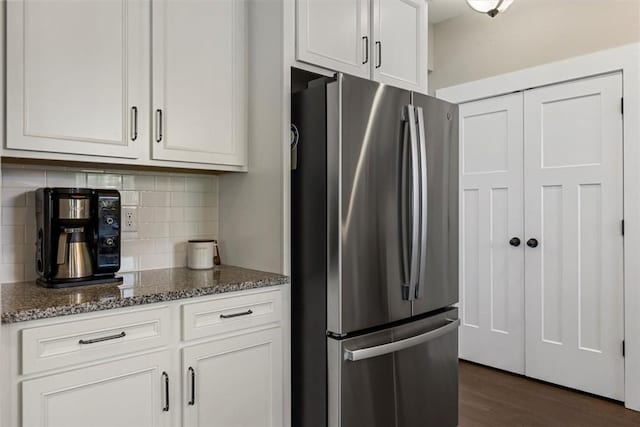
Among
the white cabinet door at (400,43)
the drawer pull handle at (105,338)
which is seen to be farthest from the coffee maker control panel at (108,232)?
the white cabinet door at (400,43)

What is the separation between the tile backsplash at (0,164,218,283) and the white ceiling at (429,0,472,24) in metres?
2.17

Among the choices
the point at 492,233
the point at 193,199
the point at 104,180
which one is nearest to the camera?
the point at 104,180

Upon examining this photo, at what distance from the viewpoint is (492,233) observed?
3.38m

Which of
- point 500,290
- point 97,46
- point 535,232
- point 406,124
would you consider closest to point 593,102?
point 535,232

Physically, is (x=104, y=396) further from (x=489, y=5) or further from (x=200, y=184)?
(x=489, y=5)

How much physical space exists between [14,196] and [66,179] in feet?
0.66

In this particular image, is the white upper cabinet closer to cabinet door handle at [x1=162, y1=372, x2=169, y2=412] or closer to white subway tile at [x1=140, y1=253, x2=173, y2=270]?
white subway tile at [x1=140, y1=253, x2=173, y2=270]

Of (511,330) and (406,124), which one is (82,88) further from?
(511,330)

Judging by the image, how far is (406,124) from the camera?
6.55ft

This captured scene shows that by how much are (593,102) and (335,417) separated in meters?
2.45

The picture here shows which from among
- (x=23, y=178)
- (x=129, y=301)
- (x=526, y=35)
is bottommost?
(x=129, y=301)

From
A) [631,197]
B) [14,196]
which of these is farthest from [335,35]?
[631,197]

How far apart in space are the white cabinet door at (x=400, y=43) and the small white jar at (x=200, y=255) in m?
1.18

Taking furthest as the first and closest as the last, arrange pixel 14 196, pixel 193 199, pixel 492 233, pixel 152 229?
pixel 492 233 → pixel 193 199 → pixel 152 229 → pixel 14 196
